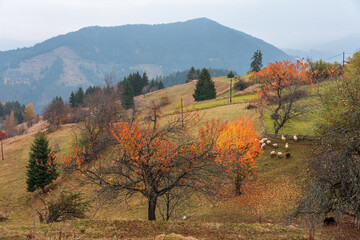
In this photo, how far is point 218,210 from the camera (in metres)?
26.1

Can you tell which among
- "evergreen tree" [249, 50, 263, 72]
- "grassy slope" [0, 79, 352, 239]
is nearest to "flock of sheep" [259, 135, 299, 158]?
"grassy slope" [0, 79, 352, 239]

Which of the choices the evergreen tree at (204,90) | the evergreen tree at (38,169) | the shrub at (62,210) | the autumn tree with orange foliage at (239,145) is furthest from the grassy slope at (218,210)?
the evergreen tree at (204,90)

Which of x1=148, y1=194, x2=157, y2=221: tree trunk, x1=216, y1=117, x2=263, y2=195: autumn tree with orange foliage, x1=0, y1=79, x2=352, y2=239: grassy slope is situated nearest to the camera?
x1=0, y1=79, x2=352, y2=239: grassy slope

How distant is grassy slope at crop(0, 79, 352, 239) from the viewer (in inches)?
614

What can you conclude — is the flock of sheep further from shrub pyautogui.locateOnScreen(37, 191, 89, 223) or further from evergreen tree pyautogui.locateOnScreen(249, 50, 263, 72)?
evergreen tree pyautogui.locateOnScreen(249, 50, 263, 72)

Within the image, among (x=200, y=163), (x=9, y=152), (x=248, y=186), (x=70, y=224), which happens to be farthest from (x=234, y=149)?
(x=9, y=152)

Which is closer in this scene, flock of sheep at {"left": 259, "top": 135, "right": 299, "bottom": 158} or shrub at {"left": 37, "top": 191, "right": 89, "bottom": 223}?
shrub at {"left": 37, "top": 191, "right": 89, "bottom": 223}

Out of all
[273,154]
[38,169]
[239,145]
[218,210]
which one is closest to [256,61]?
[273,154]

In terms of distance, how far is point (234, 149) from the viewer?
27.3 meters

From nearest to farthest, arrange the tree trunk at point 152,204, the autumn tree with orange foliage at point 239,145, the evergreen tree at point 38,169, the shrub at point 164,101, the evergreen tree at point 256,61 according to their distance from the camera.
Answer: the tree trunk at point 152,204
the autumn tree with orange foliage at point 239,145
the evergreen tree at point 38,169
the shrub at point 164,101
the evergreen tree at point 256,61

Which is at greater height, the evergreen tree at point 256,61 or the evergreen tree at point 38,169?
the evergreen tree at point 256,61

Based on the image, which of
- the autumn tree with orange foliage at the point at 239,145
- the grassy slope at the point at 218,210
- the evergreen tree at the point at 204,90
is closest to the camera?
the grassy slope at the point at 218,210

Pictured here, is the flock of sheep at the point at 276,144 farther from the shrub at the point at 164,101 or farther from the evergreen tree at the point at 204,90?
the shrub at the point at 164,101

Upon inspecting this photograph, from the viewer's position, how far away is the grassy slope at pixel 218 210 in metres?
15.6
